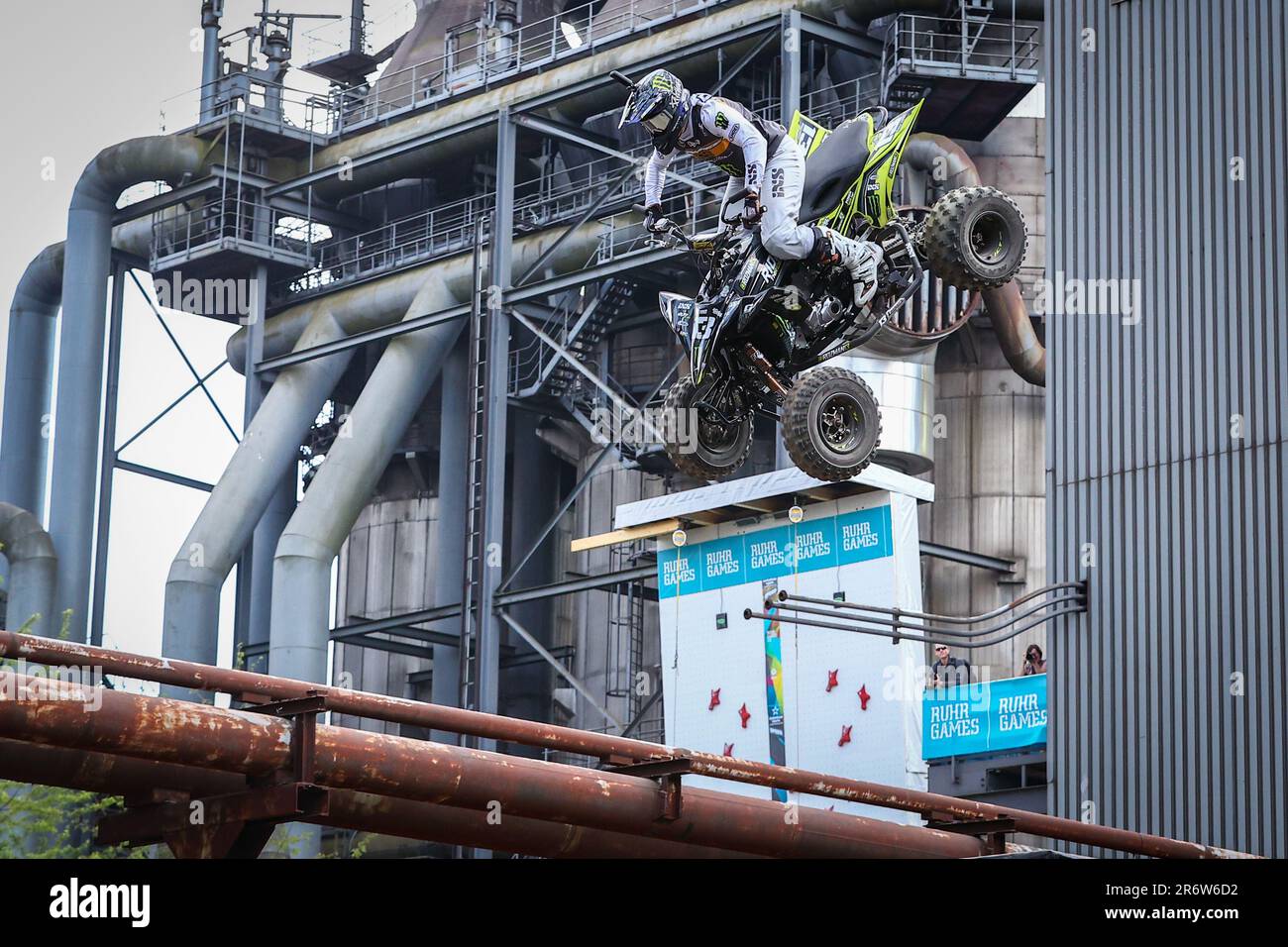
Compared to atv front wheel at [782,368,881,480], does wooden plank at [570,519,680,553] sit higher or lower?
higher

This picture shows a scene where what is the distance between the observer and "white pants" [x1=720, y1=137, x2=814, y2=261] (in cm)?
1550

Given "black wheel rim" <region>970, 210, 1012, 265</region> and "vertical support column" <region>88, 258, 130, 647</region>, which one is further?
"vertical support column" <region>88, 258, 130, 647</region>

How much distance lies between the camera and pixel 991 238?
55.1 ft

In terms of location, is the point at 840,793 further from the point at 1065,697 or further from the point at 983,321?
the point at 983,321

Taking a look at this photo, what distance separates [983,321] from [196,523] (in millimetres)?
17660

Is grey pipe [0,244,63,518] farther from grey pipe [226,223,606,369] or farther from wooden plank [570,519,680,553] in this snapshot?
wooden plank [570,519,680,553]

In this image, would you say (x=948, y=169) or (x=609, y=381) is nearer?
(x=948, y=169)

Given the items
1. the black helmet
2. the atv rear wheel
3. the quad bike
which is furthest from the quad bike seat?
the atv rear wheel

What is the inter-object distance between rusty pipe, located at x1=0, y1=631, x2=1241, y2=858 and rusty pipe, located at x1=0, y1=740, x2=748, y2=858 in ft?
1.59

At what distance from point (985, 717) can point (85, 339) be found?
2604 cm

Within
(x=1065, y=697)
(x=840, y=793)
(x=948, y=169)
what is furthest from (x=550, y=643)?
(x=840, y=793)
